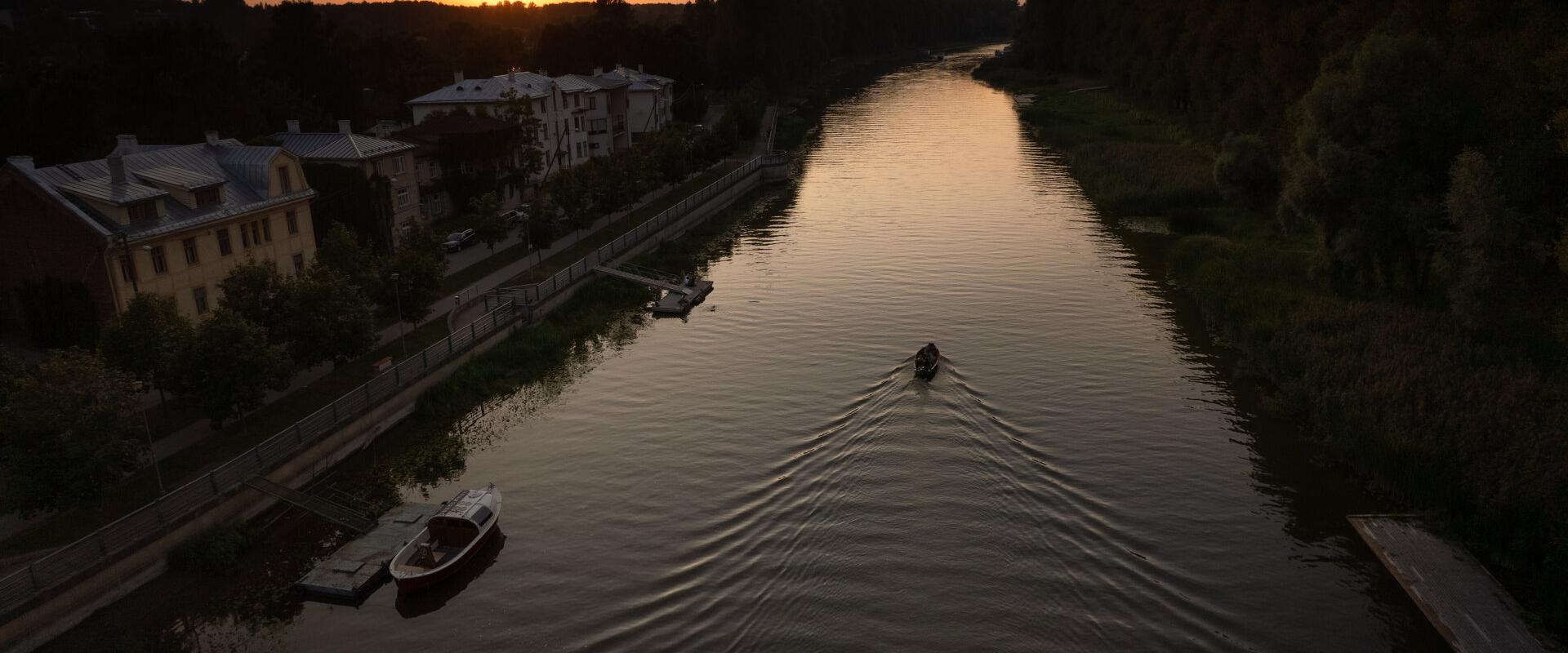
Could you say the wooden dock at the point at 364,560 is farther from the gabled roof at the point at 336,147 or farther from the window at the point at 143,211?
the gabled roof at the point at 336,147

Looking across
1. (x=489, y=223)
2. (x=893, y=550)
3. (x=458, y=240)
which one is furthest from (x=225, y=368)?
(x=458, y=240)

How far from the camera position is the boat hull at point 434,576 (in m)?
30.2

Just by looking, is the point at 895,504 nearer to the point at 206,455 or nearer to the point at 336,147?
the point at 206,455

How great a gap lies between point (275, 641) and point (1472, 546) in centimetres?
3496

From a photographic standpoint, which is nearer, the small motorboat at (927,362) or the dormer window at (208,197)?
the small motorboat at (927,362)

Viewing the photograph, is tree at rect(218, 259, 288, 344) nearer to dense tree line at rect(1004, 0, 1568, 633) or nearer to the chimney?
the chimney

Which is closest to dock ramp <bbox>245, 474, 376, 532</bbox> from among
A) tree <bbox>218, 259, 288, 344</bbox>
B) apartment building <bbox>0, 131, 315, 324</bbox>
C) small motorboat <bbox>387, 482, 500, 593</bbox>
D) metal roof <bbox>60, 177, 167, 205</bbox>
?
small motorboat <bbox>387, 482, 500, 593</bbox>

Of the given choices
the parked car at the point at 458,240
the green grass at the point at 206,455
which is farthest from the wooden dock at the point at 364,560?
the parked car at the point at 458,240

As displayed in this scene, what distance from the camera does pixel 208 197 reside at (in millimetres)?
49469

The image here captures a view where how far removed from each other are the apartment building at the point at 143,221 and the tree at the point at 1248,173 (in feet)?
199

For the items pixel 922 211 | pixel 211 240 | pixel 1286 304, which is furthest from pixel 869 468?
pixel 922 211

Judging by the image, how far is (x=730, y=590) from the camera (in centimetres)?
2900

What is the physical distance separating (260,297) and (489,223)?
67.8ft

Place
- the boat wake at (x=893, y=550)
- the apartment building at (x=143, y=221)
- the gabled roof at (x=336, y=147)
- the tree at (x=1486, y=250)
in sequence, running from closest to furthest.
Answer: the boat wake at (x=893, y=550), the tree at (x=1486, y=250), the apartment building at (x=143, y=221), the gabled roof at (x=336, y=147)
